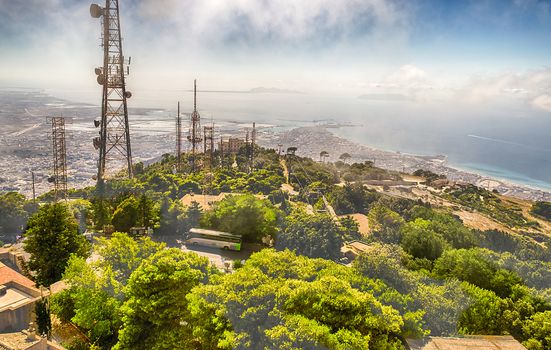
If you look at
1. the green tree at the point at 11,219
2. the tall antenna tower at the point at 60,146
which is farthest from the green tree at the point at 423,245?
the green tree at the point at 11,219

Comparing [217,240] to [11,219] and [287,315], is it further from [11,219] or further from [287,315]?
[11,219]

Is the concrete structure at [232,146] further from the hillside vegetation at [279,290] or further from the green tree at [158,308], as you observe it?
the green tree at [158,308]

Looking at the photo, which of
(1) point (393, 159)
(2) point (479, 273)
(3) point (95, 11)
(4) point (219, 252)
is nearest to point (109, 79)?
(3) point (95, 11)

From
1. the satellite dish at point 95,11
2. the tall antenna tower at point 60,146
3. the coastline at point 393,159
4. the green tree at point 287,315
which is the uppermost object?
the satellite dish at point 95,11

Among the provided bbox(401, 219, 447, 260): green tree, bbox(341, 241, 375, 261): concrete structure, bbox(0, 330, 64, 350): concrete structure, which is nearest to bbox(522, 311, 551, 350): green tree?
bbox(401, 219, 447, 260): green tree

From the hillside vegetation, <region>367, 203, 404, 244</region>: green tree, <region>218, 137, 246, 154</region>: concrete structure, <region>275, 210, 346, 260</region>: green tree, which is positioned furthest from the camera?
<region>218, 137, 246, 154</region>: concrete structure

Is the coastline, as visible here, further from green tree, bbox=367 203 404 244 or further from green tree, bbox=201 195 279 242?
green tree, bbox=201 195 279 242
